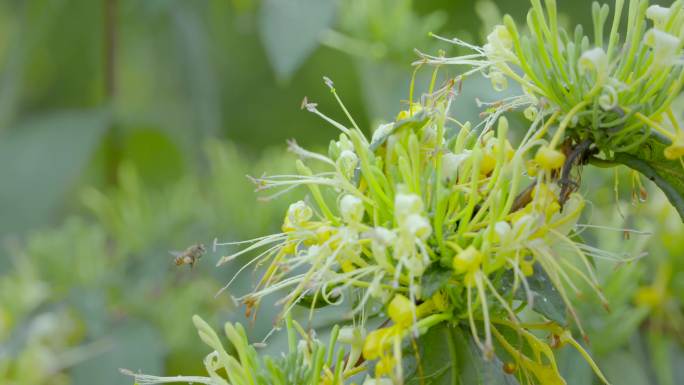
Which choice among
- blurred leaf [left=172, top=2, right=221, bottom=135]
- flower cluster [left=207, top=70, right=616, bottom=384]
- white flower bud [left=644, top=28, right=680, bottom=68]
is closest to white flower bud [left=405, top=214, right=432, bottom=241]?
flower cluster [left=207, top=70, right=616, bottom=384]

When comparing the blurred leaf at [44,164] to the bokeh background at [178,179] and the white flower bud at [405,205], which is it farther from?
the white flower bud at [405,205]

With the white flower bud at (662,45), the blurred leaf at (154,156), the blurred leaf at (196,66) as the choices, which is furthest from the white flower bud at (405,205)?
the blurred leaf at (154,156)

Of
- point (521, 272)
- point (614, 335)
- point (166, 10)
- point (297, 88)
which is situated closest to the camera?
point (521, 272)

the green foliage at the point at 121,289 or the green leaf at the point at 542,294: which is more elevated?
the green leaf at the point at 542,294

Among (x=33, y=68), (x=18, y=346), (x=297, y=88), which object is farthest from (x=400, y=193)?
(x=33, y=68)

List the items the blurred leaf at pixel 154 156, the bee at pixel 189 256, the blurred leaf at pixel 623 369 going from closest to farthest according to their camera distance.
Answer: the bee at pixel 189 256
the blurred leaf at pixel 623 369
the blurred leaf at pixel 154 156

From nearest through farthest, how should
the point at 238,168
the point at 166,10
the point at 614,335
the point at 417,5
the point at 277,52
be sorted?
the point at 614,335 < the point at 277,52 < the point at 238,168 < the point at 166,10 < the point at 417,5

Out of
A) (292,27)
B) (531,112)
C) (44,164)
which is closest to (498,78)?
(531,112)

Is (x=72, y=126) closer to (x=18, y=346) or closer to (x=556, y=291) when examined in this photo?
(x=18, y=346)
